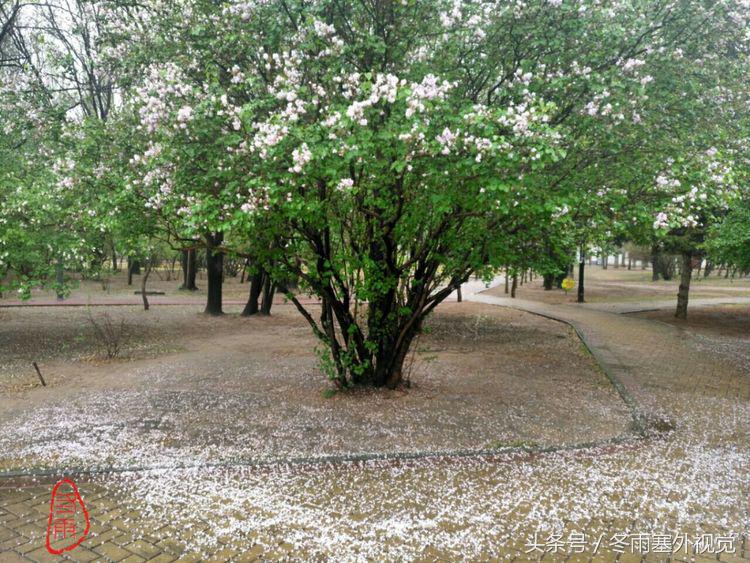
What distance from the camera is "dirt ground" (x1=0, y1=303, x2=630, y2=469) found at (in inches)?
240

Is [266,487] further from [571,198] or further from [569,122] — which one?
[569,122]

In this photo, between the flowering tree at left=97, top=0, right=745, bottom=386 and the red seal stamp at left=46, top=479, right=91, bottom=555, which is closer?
the red seal stamp at left=46, top=479, right=91, bottom=555

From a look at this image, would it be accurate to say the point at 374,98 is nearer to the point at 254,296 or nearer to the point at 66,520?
the point at 66,520

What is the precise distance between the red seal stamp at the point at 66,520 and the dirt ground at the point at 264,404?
610 mm

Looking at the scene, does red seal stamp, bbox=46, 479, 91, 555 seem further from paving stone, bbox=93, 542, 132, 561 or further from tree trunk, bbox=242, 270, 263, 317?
tree trunk, bbox=242, 270, 263, 317

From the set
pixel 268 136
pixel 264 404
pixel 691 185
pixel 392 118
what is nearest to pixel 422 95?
pixel 392 118

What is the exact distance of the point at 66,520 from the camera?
4352mm

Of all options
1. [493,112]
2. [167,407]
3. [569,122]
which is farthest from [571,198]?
[167,407]

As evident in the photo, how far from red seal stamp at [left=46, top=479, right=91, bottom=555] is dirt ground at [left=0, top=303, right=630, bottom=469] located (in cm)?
61

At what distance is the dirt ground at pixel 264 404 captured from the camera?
20.0 ft

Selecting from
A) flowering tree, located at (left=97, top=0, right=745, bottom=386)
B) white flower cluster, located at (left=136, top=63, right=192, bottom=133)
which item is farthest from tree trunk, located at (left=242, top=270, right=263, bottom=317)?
white flower cluster, located at (left=136, top=63, right=192, bottom=133)

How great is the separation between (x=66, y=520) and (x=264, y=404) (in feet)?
11.9

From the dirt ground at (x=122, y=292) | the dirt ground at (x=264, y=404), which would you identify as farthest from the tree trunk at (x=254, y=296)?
the dirt ground at (x=122, y=292)

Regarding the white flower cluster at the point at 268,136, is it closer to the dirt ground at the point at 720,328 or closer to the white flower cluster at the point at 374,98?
the white flower cluster at the point at 374,98
